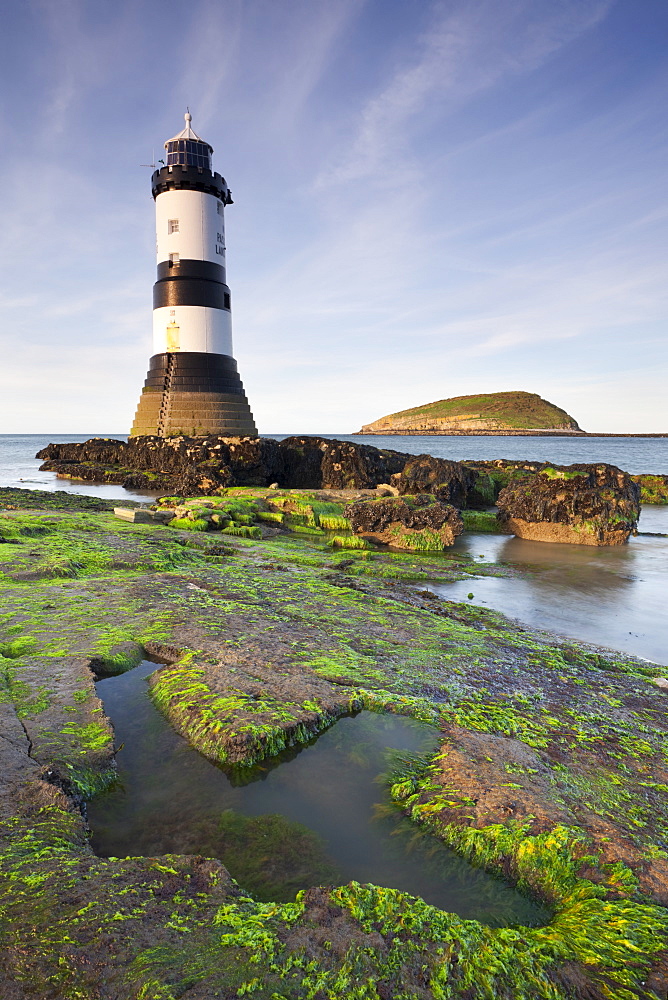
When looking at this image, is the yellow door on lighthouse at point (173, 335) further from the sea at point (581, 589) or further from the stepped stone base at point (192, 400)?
Result: the sea at point (581, 589)

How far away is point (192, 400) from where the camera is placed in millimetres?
34219

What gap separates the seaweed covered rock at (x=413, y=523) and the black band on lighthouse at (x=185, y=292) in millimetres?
24732

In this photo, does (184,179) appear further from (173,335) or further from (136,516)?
(136,516)

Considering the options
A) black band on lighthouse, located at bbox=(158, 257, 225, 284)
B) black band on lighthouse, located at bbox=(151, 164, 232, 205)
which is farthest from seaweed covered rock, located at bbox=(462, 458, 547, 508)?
black band on lighthouse, located at bbox=(151, 164, 232, 205)

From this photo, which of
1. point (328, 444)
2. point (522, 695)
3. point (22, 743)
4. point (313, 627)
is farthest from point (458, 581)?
point (328, 444)

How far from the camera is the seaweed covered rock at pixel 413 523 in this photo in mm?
14141

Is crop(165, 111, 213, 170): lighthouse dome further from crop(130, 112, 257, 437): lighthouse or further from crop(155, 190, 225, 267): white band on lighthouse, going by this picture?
crop(155, 190, 225, 267): white band on lighthouse

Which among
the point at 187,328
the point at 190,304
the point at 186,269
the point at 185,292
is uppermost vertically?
the point at 186,269

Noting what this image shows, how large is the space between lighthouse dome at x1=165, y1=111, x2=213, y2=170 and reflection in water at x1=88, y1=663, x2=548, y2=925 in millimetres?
38389

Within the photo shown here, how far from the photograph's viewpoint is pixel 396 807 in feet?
11.1

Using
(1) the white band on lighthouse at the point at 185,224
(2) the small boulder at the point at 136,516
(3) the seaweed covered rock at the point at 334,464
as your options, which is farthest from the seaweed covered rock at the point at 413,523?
(1) the white band on lighthouse at the point at 185,224

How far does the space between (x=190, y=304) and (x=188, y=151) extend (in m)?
9.89

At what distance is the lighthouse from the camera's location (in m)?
33.2

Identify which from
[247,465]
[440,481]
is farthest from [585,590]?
[247,465]
